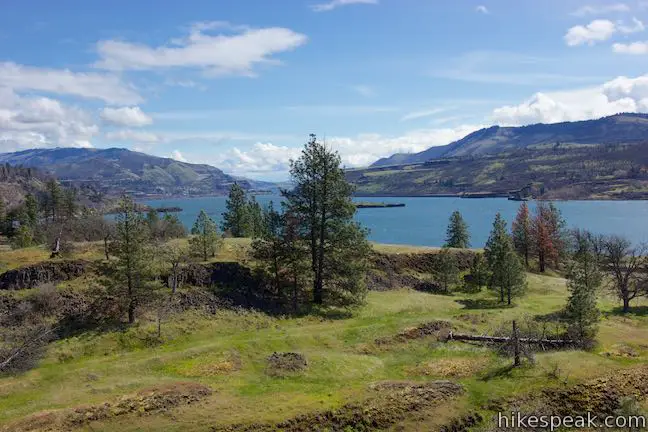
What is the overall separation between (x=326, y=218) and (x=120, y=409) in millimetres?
32405

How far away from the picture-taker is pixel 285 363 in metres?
36.3

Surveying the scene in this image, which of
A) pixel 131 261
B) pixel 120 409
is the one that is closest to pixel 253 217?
pixel 131 261

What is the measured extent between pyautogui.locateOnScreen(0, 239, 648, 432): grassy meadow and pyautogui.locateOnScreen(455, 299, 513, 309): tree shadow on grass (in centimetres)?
418

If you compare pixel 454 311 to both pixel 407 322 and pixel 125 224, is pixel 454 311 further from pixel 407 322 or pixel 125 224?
pixel 125 224

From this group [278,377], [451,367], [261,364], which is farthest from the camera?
[261,364]

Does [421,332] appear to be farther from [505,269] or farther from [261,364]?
[505,269]

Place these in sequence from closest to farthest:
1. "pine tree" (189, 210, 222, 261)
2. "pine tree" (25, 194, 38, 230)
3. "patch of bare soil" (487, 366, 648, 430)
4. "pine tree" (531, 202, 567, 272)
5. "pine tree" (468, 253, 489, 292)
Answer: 1. "patch of bare soil" (487, 366, 648, 430)
2. "pine tree" (189, 210, 222, 261)
3. "pine tree" (468, 253, 489, 292)
4. "pine tree" (531, 202, 567, 272)
5. "pine tree" (25, 194, 38, 230)

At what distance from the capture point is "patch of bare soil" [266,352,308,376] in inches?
1393

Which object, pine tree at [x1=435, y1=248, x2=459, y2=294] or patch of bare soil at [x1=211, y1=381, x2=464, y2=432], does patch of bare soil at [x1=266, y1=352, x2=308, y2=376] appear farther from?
pine tree at [x1=435, y1=248, x2=459, y2=294]

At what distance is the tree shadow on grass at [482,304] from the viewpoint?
57844mm

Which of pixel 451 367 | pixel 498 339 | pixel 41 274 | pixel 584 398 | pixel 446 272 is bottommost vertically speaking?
pixel 584 398

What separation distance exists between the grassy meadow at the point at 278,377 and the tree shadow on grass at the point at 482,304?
4.18m

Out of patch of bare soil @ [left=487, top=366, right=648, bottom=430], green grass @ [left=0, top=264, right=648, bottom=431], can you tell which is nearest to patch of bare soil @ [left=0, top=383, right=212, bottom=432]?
green grass @ [left=0, top=264, right=648, bottom=431]

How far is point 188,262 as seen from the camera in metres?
56.4
